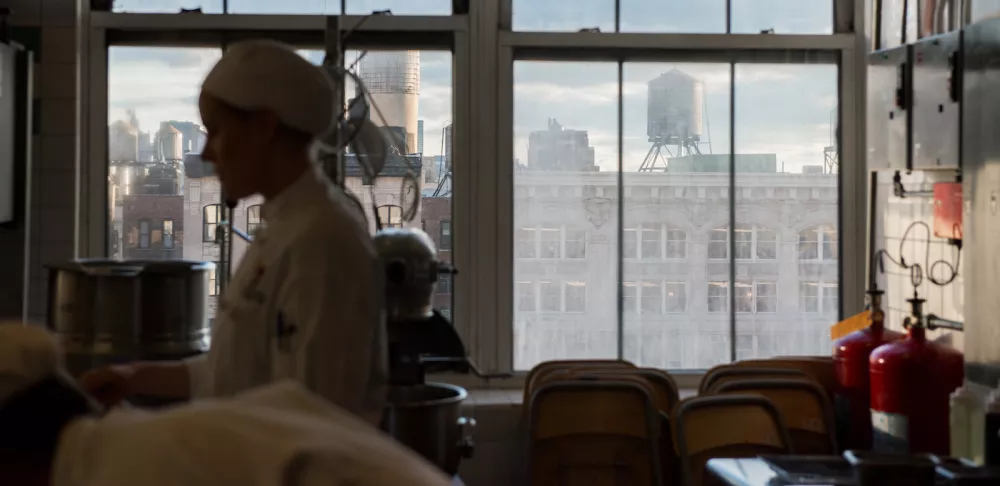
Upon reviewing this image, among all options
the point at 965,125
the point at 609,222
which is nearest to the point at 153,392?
the point at 965,125

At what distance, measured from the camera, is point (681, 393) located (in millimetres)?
4566

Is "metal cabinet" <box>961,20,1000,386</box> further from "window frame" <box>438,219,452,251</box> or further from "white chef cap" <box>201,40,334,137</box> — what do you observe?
"white chef cap" <box>201,40,334,137</box>

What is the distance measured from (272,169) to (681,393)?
3063 millimetres

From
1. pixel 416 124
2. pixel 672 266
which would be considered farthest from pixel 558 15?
pixel 672 266

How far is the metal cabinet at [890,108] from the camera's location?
411cm

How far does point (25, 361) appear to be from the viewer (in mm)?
662

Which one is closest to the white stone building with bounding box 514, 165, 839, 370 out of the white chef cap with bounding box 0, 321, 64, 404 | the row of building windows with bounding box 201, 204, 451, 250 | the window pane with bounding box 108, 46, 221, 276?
the row of building windows with bounding box 201, 204, 451, 250

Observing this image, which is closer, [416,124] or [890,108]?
[890,108]

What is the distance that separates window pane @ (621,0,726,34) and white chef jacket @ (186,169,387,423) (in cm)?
306

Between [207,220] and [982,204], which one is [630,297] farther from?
[207,220]

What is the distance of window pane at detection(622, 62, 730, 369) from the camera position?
4.69m

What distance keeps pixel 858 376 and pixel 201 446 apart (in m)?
3.75

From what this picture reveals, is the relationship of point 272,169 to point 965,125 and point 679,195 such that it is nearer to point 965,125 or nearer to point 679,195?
point 965,125

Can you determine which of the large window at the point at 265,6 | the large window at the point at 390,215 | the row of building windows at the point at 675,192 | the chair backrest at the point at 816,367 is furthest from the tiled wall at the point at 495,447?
the large window at the point at 265,6
